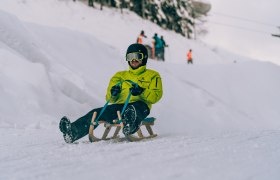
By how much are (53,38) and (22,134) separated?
23.6 feet

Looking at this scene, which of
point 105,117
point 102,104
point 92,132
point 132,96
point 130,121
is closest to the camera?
point 130,121

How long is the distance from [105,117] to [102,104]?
4.13m

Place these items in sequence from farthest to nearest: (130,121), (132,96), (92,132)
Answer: (132,96), (92,132), (130,121)

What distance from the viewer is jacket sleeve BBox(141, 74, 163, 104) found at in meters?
5.70

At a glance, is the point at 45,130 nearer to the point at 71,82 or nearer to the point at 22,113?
the point at 22,113

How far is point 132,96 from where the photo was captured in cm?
582

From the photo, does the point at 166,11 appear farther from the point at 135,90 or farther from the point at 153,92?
the point at 135,90

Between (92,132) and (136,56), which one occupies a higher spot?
(136,56)

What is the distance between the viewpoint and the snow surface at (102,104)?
3133 mm

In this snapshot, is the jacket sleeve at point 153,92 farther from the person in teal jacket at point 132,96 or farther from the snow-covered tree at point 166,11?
the snow-covered tree at point 166,11

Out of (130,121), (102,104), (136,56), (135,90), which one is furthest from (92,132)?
(102,104)

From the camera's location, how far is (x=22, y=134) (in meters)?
6.21

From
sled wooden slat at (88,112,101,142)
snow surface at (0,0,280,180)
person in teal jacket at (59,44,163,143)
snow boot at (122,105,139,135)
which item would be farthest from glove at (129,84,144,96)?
snow surface at (0,0,280,180)

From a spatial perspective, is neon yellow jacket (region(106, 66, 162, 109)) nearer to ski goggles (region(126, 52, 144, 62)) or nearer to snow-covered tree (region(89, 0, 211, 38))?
ski goggles (region(126, 52, 144, 62))
